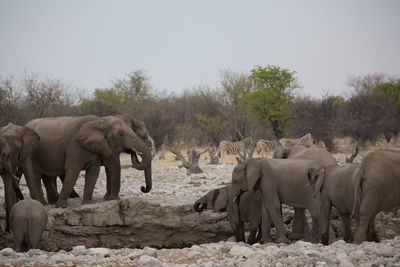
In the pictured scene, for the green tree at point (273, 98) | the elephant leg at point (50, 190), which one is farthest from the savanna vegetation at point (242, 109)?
the elephant leg at point (50, 190)

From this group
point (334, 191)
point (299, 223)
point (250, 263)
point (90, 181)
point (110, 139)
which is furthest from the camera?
point (90, 181)

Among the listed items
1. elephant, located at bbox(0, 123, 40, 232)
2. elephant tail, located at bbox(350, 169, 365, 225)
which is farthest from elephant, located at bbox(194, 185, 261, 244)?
elephant, located at bbox(0, 123, 40, 232)

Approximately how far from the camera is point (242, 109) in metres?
39.2

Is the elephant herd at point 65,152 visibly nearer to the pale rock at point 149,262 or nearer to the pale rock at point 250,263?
the pale rock at point 149,262

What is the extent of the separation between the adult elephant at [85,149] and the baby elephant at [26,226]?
182 centimetres

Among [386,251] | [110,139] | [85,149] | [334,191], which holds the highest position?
[110,139]

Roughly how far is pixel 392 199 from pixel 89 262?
160 inches

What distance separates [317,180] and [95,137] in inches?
170

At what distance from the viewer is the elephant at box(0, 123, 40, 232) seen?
9180 mm

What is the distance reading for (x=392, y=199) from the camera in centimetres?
703

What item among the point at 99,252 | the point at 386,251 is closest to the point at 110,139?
the point at 99,252

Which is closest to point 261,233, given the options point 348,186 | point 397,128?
point 348,186

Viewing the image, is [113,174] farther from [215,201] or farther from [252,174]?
[252,174]

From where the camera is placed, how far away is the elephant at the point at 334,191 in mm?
7789
